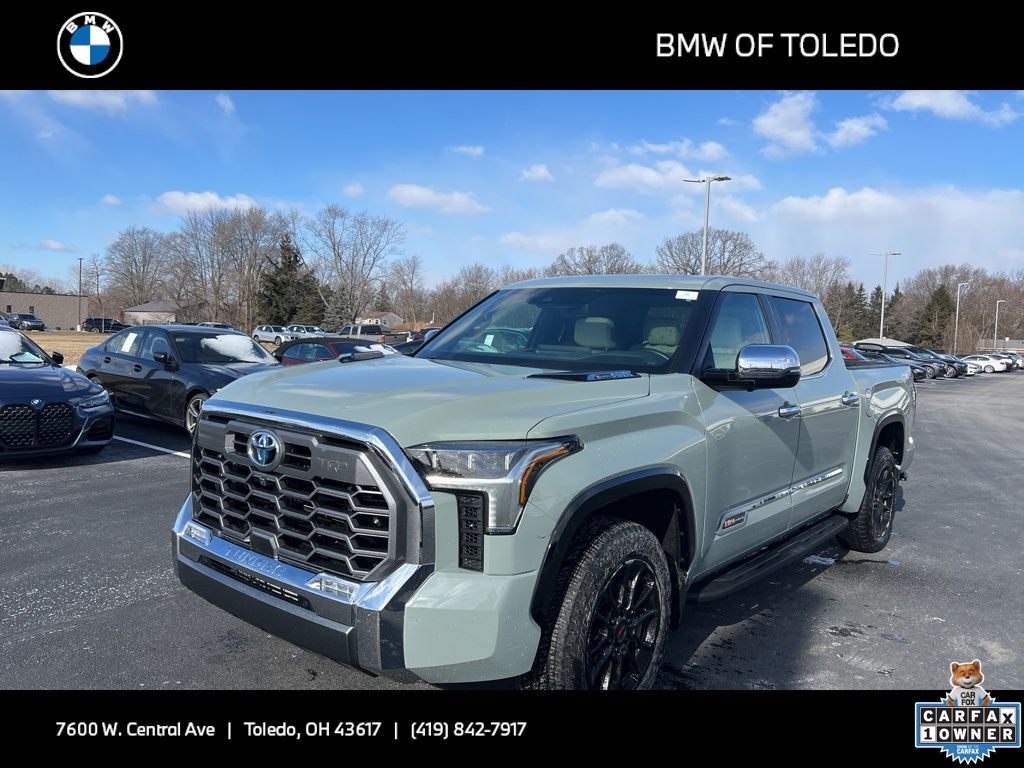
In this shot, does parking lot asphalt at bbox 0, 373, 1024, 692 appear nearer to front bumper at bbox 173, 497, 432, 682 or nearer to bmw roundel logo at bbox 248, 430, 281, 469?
front bumper at bbox 173, 497, 432, 682

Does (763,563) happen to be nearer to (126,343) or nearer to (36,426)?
(36,426)

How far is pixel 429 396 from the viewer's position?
2684 millimetres

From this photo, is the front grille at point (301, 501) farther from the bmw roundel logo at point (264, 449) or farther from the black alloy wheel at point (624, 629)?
the black alloy wheel at point (624, 629)

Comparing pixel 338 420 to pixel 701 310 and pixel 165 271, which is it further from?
pixel 165 271

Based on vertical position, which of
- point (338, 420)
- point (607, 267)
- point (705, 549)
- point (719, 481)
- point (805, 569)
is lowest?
point (805, 569)

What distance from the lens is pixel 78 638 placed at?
11.8 ft

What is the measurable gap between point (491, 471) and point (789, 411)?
2.19 meters

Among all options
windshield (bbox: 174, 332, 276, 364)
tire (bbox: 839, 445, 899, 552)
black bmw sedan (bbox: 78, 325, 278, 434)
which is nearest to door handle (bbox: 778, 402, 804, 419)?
tire (bbox: 839, 445, 899, 552)

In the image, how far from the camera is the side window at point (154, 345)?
33.0 ft

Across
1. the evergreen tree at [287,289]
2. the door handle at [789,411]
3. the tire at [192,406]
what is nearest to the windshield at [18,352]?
the tire at [192,406]

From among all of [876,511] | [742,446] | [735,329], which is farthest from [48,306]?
[742,446]

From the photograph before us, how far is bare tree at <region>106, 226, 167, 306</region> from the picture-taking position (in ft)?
321
